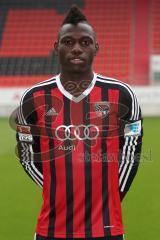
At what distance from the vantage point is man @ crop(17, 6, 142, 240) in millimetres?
1746

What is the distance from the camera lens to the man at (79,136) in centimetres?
175

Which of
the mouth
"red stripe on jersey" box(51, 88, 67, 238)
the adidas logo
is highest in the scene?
the mouth

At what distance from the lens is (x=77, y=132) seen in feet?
5.92

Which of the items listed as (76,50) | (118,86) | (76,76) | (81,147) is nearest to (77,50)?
(76,50)

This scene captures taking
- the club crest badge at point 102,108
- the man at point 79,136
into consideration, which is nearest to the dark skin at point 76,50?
the man at point 79,136

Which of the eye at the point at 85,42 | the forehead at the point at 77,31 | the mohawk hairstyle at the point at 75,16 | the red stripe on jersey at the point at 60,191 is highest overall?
the mohawk hairstyle at the point at 75,16

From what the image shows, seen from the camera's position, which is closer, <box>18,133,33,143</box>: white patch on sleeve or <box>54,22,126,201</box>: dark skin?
<box>54,22,126,201</box>: dark skin

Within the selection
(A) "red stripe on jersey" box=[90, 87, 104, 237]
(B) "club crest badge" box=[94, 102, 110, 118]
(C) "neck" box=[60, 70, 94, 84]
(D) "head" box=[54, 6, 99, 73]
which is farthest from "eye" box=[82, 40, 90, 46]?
(A) "red stripe on jersey" box=[90, 87, 104, 237]

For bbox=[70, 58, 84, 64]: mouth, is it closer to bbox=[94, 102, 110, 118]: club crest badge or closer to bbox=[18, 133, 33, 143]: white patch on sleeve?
bbox=[94, 102, 110, 118]: club crest badge

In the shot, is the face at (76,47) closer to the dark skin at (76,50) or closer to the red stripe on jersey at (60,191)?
the dark skin at (76,50)

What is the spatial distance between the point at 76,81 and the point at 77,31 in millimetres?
178

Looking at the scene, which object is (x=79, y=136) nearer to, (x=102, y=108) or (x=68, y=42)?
(x=102, y=108)

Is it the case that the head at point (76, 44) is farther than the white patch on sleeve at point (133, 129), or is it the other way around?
the white patch on sleeve at point (133, 129)

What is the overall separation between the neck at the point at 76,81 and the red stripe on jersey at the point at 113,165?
0.09m
